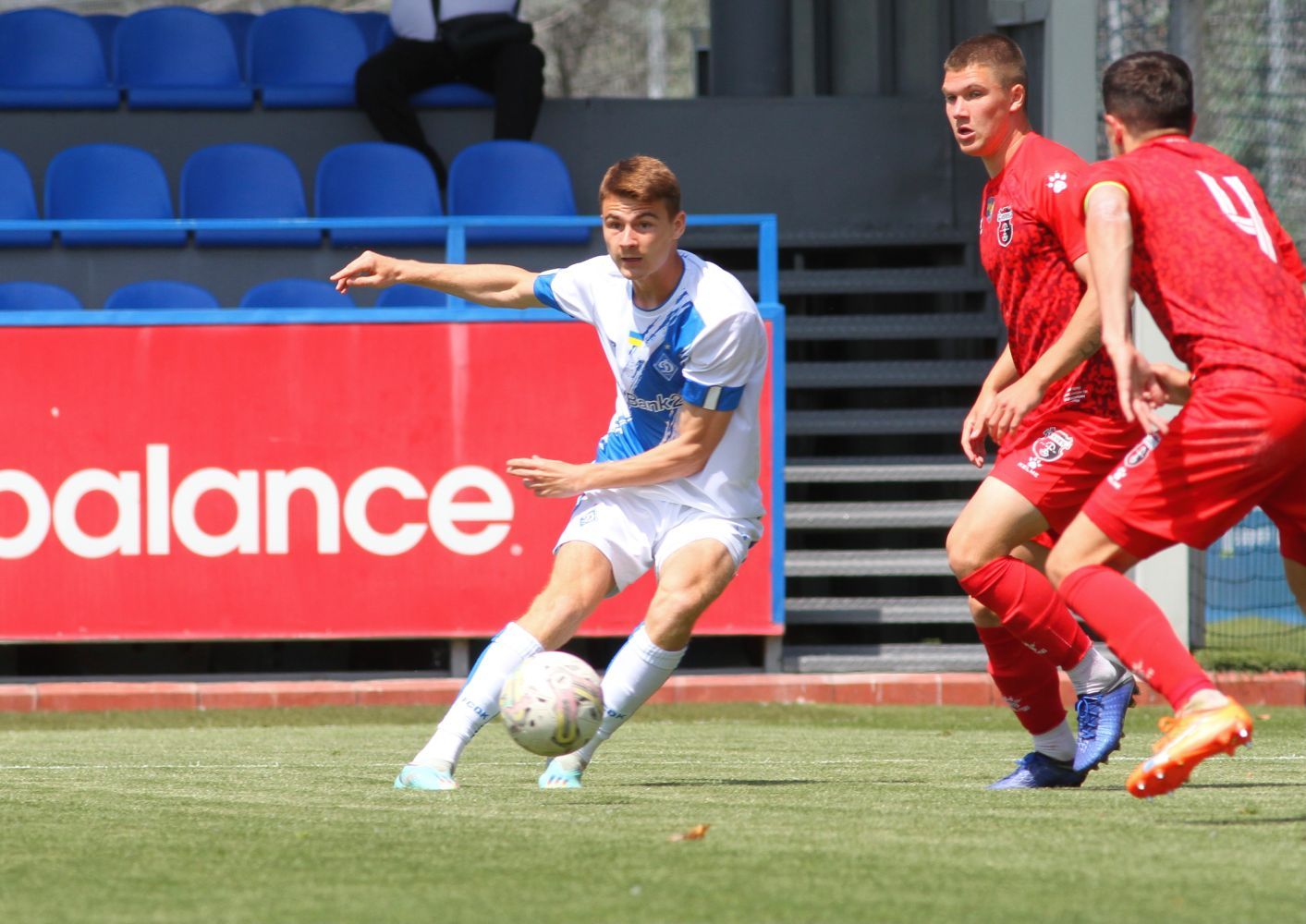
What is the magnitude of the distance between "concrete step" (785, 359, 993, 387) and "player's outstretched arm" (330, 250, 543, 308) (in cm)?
802

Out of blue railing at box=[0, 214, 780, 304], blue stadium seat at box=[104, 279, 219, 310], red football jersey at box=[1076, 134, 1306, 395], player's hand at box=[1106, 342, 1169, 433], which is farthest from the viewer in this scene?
blue stadium seat at box=[104, 279, 219, 310]

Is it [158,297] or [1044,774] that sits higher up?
[158,297]

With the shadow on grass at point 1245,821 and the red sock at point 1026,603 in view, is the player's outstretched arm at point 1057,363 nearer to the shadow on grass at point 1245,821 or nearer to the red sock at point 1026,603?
the red sock at point 1026,603

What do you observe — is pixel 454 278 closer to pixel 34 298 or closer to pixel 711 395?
pixel 711 395

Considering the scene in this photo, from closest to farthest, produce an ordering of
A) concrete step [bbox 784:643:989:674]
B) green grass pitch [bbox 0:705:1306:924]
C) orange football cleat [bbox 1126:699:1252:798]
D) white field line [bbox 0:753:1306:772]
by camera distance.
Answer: green grass pitch [bbox 0:705:1306:924] < orange football cleat [bbox 1126:699:1252:798] < white field line [bbox 0:753:1306:772] < concrete step [bbox 784:643:989:674]

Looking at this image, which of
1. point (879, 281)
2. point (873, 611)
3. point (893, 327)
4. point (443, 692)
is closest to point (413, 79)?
point (879, 281)

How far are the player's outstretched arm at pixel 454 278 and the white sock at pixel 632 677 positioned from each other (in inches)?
47.3

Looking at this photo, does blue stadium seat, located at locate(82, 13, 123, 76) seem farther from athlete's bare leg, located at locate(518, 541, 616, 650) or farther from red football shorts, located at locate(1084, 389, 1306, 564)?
red football shorts, located at locate(1084, 389, 1306, 564)

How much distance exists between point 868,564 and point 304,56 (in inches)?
259

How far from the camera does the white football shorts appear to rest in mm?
6254

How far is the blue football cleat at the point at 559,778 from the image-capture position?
614cm

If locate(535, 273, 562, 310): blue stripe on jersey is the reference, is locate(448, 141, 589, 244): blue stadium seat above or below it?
above

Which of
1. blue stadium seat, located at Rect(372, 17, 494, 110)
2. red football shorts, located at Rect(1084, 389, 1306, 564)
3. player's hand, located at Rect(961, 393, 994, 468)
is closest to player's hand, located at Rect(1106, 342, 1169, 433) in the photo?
red football shorts, located at Rect(1084, 389, 1306, 564)

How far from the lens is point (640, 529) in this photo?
6.31 m
